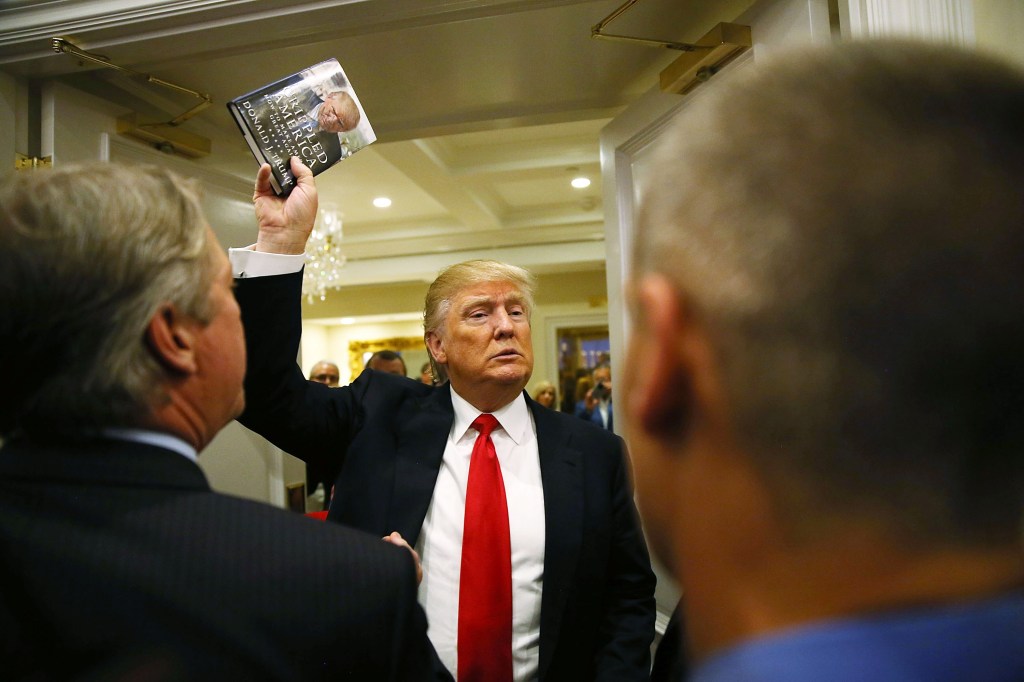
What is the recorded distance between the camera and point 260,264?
1.41 metres

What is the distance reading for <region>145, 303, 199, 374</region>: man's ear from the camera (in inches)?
30.0

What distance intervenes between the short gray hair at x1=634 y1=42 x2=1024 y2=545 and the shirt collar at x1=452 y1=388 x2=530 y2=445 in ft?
4.63

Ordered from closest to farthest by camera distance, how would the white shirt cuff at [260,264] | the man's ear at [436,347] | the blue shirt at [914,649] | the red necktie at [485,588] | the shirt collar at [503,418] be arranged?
the blue shirt at [914,649] → the white shirt cuff at [260,264] → the red necktie at [485,588] → the shirt collar at [503,418] → the man's ear at [436,347]

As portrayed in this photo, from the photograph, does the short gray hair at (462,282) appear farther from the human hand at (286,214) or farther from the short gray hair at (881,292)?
the short gray hair at (881,292)

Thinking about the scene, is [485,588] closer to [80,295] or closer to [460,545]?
[460,545]

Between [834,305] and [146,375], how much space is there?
68 centimetres

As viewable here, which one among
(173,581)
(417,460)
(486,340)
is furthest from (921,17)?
(173,581)

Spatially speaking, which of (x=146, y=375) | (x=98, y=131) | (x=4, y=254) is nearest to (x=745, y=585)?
(x=146, y=375)

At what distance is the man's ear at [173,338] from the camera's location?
76 cm

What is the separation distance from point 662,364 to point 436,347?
5.19 ft

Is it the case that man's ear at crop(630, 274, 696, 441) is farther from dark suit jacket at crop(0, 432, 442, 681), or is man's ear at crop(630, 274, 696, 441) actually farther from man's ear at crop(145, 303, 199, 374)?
man's ear at crop(145, 303, 199, 374)

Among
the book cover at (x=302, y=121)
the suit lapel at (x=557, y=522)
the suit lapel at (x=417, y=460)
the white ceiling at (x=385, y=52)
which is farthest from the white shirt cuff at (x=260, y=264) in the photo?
the white ceiling at (x=385, y=52)

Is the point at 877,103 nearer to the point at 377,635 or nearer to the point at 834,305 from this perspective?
the point at 834,305

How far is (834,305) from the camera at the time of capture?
389 mm
